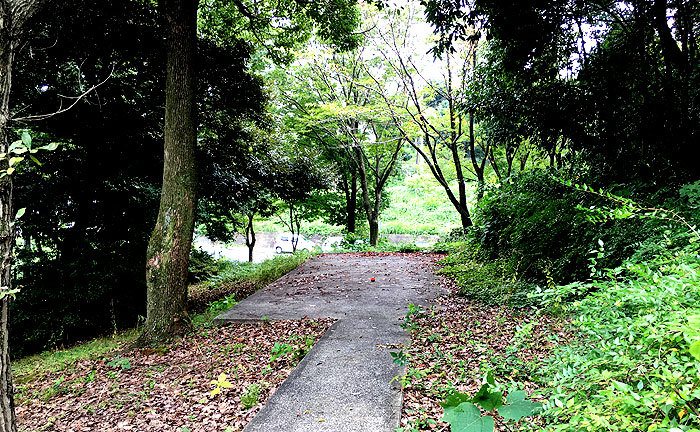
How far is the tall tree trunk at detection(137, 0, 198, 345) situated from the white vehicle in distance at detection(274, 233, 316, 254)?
1563 centimetres

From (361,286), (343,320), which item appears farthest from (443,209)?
(343,320)

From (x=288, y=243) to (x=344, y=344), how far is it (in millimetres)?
19463

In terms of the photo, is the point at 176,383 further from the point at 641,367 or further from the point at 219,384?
the point at 641,367

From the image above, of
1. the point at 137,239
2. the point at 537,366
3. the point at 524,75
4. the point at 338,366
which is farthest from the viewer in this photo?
the point at 137,239

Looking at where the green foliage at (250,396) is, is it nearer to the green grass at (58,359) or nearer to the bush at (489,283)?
the green grass at (58,359)

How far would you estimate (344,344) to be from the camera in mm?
3992

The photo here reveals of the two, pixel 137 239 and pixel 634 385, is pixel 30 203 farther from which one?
pixel 634 385

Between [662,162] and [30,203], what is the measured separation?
888 cm

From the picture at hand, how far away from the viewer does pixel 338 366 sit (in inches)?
136

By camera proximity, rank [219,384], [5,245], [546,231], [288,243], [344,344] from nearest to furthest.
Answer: [5,245], [219,384], [344,344], [546,231], [288,243]

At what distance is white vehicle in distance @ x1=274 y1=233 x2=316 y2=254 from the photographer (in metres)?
21.4

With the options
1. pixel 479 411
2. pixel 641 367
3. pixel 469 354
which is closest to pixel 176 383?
pixel 469 354

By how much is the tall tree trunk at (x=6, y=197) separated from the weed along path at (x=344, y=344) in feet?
4.45

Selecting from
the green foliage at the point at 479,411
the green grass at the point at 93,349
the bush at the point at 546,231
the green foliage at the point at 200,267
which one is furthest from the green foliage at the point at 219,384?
the green foliage at the point at 200,267
